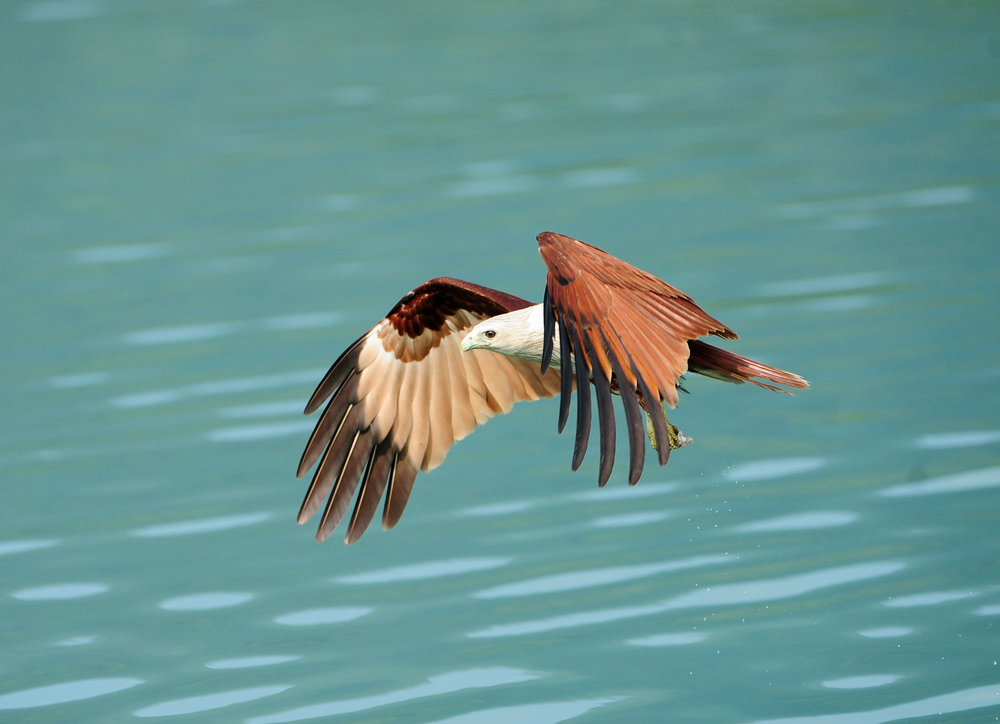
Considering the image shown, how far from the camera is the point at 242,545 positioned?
6141 millimetres

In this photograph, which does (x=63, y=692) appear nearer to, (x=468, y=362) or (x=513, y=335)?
(x=468, y=362)

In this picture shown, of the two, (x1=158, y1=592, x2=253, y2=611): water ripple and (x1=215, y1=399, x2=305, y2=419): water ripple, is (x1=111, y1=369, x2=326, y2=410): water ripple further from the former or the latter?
(x1=158, y1=592, x2=253, y2=611): water ripple

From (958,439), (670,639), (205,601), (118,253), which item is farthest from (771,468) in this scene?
(118,253)

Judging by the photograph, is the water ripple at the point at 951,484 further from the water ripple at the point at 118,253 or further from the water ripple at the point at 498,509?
the water ripple at the point at 118,253

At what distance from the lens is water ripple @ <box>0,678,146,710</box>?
17.2 ft

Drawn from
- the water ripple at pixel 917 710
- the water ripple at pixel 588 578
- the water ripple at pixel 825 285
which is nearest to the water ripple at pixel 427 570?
the water ripple at pixel 588 578

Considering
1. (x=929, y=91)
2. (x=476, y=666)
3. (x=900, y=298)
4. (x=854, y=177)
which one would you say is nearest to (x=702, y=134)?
(x=854, y=177)

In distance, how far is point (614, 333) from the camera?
3871mm

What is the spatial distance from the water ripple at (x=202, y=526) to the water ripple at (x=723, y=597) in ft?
4.90

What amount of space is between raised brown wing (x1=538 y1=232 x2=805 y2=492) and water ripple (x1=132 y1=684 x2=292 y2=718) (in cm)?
218

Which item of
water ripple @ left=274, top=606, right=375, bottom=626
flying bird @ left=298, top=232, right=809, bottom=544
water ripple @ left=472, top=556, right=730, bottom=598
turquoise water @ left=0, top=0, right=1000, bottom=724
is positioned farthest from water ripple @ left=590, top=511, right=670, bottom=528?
water ripple @ left=274, top=606, right=375, bottom=626

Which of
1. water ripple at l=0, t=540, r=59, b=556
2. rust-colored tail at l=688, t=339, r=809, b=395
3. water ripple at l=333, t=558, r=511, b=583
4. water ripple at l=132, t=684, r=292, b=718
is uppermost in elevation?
water ripple at l=0, t=540, r=59, b=556

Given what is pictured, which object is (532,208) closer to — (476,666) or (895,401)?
(895,401)

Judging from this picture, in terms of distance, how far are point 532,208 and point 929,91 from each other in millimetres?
3856
